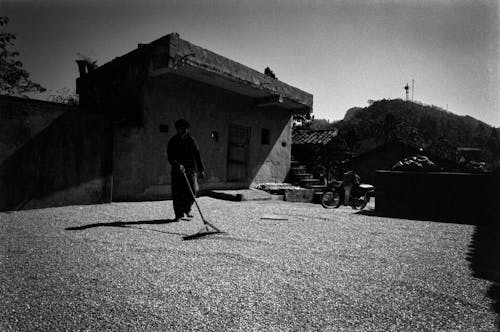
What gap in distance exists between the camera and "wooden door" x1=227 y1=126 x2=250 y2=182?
35.0 ft

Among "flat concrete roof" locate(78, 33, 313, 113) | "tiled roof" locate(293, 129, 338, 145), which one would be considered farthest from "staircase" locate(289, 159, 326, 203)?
"tiled roof" locate(293, 129, 338, 145)

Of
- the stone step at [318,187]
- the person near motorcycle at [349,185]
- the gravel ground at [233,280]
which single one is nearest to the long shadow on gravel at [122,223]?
the gravel ground at [233,280]

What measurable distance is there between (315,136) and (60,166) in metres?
15.6

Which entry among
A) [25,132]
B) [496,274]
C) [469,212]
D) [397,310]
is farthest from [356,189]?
[25,132]

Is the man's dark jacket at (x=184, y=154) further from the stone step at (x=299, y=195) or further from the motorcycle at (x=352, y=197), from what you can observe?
the stone step at (x=299, y=195)

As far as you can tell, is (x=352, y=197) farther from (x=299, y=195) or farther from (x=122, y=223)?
(x=122, y=223)

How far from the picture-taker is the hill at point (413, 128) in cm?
3388

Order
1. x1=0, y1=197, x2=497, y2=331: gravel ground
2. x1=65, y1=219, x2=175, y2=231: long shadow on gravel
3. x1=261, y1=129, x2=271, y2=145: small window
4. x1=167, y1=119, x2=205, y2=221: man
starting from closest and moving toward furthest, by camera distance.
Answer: x1=0, y1=197, x2=497, y2=331: gravel ground
x1=65, y1=219, x2=175, y2=231: long shadow on gravel
x1=167, y1=119, x2=205, y2=221: man
x1=261, y1=129, x2=271, y2=145: small window

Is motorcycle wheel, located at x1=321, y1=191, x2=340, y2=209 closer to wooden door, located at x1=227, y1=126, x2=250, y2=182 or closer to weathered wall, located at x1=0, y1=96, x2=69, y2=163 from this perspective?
wooden door, located at x1=227, y1=126, x2=250, y2=182

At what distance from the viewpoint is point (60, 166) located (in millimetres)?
6520

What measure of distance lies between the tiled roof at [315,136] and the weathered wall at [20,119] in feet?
47.4

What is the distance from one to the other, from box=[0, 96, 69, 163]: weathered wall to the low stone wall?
26.5ft

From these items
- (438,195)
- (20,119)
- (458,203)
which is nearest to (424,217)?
(438,195)

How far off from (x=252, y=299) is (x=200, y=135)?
7723 mm
